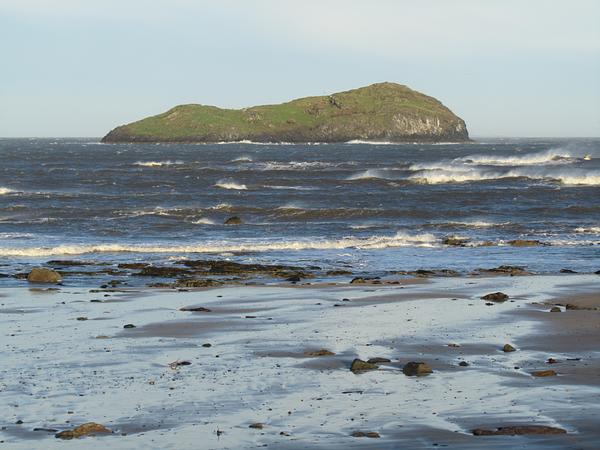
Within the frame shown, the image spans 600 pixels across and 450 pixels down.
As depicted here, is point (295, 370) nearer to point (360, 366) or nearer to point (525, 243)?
point (360, 366)

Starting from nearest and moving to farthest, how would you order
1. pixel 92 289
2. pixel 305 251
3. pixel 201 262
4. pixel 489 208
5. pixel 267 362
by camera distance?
pixel 267 362 < pixel 92 289 < pixel 201 262 < pixel 305 251 < pixel 489 208

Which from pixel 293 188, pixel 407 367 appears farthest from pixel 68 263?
pixel 293 188

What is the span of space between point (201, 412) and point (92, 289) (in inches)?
529

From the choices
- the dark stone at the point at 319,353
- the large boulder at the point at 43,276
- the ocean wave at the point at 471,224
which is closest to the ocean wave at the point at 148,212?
the ocean wave at the point at 471,224

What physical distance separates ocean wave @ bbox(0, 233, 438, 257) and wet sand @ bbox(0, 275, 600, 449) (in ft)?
37.8

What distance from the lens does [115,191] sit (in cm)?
6819

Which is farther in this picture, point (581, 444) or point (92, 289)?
point (92, 289)

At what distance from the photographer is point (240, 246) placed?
123 ft

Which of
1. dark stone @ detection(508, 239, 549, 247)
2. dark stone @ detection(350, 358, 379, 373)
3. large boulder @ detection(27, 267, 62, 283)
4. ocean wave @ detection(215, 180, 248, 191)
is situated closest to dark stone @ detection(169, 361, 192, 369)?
dark stone @ detection(350, 358, 379, 373)

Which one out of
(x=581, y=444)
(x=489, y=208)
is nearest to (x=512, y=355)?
(x=581, y=444)

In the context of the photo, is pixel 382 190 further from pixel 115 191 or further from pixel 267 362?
pixel 267 362

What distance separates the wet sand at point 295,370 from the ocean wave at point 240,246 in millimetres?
11523

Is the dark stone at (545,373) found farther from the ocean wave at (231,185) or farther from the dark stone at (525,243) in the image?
the ocean wave at (231,185)

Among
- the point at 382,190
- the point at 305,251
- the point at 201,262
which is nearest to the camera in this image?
the point at 201,262
